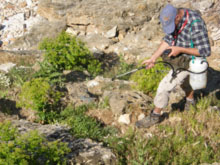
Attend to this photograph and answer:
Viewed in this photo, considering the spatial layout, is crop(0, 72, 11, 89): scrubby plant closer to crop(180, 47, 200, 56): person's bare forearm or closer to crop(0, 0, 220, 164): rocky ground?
crop(0, 0, 220, 164): rocky ground

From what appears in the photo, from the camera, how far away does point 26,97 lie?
4.11m

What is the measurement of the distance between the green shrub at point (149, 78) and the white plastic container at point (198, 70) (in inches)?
48.2

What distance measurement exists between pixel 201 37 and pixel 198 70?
1.94 feet

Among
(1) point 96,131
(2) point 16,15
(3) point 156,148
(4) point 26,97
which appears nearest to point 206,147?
(3) point 156,148

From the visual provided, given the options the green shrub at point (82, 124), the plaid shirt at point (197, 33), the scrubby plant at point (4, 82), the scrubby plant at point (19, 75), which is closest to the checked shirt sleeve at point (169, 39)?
the plaid shirt at point (197, 33)

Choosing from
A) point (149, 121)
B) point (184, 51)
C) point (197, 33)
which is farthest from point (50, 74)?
point (197, 33)

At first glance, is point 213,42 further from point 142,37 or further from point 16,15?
point 16,15

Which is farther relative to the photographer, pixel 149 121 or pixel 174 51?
pixel 149 121

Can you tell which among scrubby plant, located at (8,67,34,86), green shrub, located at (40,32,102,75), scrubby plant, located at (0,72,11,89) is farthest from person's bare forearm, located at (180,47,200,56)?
scrubby plant, located at (0,72,11,89)

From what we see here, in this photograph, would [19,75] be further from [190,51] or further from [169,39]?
[190,51]

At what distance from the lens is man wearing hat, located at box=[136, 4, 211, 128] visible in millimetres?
3512

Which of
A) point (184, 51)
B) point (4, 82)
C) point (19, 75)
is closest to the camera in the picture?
point (184, 51)

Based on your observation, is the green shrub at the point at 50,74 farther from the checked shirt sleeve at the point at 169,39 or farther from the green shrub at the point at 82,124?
the checked shirt sleeve at the point at 169,39

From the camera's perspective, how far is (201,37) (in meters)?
3.50
